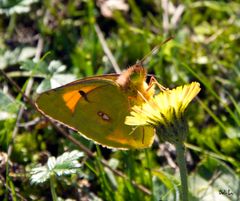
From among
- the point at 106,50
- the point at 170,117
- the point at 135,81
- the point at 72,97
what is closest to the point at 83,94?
the point at 72,97

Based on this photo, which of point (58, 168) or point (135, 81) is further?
point (135, 81)

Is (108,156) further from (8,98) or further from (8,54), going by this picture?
(8,54)

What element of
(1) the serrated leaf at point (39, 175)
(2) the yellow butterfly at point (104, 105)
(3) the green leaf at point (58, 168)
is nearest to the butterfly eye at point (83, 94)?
(2) the yellow butterfly at point (104, 105)

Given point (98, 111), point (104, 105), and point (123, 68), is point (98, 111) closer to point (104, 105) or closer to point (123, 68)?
point (104, 105)

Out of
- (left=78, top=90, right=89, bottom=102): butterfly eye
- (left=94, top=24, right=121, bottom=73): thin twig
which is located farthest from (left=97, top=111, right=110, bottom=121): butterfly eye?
(left=94, top=24, right=121, bottom=73): thin twig

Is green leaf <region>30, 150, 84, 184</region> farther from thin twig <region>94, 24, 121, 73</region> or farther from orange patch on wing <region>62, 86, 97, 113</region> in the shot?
Answer: thin twig <region>94, 24, 121, 73</region>

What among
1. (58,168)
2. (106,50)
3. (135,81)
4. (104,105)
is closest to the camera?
(58,168)

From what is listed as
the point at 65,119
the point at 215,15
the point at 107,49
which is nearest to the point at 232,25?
the point at 215,15
